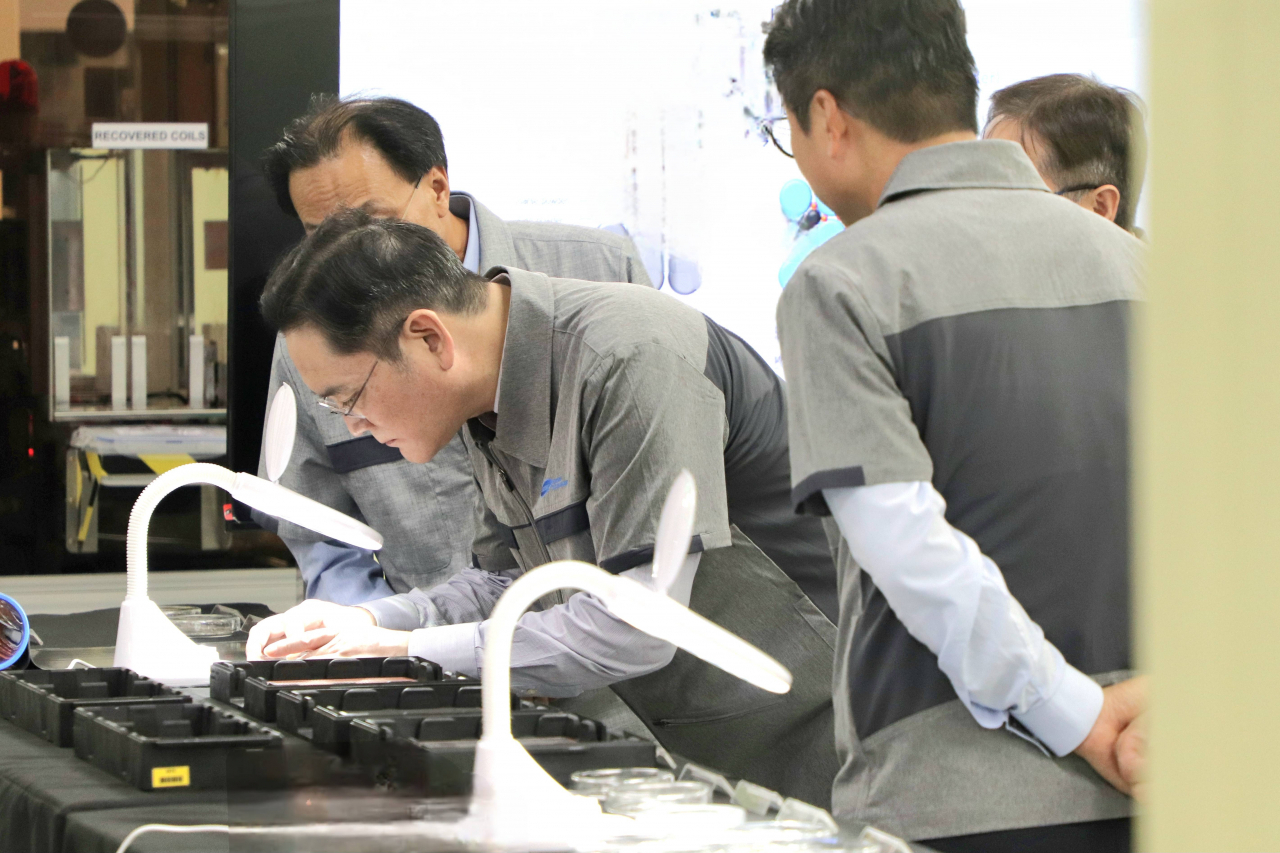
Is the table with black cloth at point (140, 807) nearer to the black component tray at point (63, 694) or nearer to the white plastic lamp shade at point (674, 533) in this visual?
the black component tray at point (63, 694)

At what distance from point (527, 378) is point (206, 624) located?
3.06 feet

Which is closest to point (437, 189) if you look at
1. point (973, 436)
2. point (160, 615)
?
point (160, 615)

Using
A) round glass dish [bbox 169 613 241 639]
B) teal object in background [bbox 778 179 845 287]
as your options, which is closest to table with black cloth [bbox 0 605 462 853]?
round glass dish [bbox 169 613 241 639]

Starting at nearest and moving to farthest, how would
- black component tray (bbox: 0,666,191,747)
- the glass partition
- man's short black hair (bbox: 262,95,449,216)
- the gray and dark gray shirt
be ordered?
1. the gray and dark gray shirt
2. black component tray (bbox: 0,666,191,747)
3. man's short black hair (bbox: 262,95,449,216)
4. the glass partition

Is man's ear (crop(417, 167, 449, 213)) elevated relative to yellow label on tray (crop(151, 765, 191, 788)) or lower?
elevated

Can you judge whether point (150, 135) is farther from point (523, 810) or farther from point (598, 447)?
point (523, 810)

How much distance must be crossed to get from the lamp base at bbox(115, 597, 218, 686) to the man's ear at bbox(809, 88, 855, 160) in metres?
1.15

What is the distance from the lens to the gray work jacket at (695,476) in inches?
66.0

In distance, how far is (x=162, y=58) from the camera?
3.79 meters

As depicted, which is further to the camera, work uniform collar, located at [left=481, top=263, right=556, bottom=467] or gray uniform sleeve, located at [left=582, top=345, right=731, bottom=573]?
work uniform collar, located at [left=481, top=263, right=556, bottom=467]

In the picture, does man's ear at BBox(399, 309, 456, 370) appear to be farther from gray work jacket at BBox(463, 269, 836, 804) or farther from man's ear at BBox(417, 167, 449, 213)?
man's ear at BBox(417, 167, 449, 213)

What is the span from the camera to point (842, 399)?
1.25 metres

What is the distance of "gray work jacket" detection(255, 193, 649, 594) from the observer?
8.69ft

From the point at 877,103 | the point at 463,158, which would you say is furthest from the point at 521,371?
the point at 463,158
